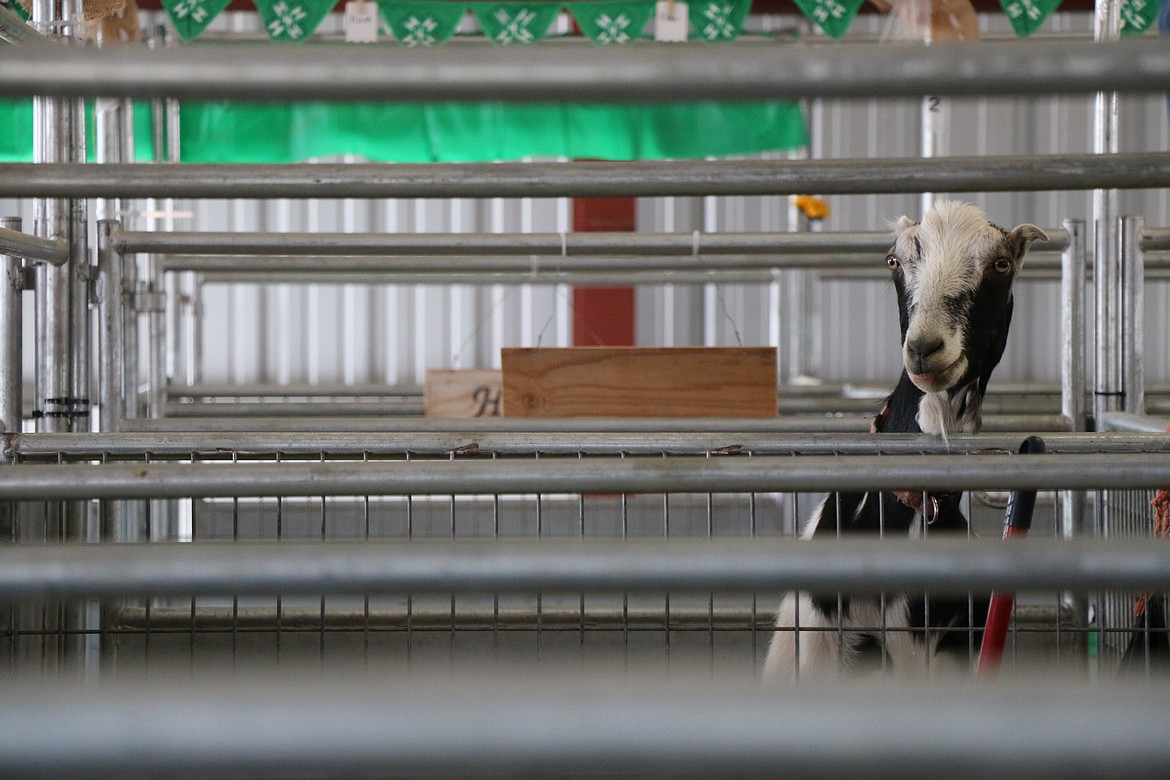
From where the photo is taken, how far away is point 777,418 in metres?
2.66

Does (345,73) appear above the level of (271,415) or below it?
above

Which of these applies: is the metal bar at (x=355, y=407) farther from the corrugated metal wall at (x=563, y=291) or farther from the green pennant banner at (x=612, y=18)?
the corrugated metal wall at (x=563, y=291)

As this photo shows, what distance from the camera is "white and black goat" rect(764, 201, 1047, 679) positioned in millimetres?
2070

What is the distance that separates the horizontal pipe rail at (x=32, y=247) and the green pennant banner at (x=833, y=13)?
4.19m

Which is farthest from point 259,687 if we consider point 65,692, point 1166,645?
point 1166,645

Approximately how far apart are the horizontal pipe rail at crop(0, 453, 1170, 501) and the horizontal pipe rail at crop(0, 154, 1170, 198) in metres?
0.32

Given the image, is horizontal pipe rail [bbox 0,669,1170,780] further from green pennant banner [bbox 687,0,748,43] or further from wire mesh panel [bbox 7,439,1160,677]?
green pennant banner [bbox 687,0,748,43]

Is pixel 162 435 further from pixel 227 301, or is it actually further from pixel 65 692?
pixel 227 301

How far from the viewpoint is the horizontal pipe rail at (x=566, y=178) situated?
1247 millimetres

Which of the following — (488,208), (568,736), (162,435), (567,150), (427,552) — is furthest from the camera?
(488,208)

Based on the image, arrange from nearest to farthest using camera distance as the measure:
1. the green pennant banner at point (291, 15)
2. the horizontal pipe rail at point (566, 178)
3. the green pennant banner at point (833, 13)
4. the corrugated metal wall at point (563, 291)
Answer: the horizontal pipe rail at point (566, 178) → the green pennant banner at point (833, 13) → the green pennant banner at point (291, 15) → the corrugated metal wall at point (563, 291)

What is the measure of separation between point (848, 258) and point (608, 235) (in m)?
1.06

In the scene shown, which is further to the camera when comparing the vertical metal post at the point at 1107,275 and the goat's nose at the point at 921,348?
the vertical metal post at the point at 1107,275

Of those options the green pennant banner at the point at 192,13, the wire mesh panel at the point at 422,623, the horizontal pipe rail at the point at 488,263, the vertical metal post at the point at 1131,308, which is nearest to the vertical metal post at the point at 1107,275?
the vertical metal post at the point at 1131,308
